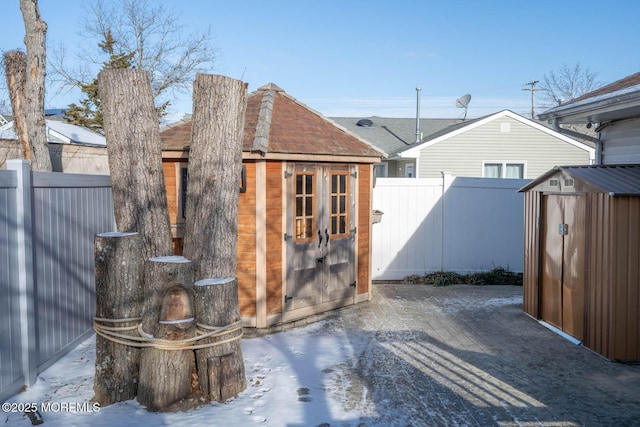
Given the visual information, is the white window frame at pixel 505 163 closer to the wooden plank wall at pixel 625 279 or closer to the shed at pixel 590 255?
the shed at pixel 590 255

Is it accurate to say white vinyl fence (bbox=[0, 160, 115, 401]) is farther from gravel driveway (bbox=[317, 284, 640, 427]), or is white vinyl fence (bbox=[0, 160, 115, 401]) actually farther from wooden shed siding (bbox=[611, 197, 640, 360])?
wooden shed siding (bbox=[611, 197, 640, 360])

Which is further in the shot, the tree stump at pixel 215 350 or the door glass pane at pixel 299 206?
the door glass pane at pixel 299 206

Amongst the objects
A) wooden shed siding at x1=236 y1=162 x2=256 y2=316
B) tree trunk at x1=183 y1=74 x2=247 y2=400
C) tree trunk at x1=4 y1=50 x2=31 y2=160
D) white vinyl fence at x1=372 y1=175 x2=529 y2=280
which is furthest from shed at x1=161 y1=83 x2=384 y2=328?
tree trunk at x1=4 y1=50 x2=31 y2=160

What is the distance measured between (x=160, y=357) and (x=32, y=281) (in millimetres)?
1389

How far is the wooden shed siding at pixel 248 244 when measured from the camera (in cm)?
685

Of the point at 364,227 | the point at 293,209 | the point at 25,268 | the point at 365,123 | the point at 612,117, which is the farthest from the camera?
the point at 365,123

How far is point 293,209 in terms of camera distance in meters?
7.16

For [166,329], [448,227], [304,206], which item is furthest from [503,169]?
[166,329]

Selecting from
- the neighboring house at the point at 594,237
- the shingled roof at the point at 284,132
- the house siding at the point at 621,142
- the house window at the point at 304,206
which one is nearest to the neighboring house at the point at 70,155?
the shingled roof at the point at 284,132

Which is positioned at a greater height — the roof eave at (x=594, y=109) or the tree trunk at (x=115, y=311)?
the roof eave at (x=594, y=109)

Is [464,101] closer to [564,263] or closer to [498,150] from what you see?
[498,150]

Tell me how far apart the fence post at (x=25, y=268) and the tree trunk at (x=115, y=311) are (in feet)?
2.07

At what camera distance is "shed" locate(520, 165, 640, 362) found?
5605mm

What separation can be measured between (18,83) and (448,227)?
25.7 feet
